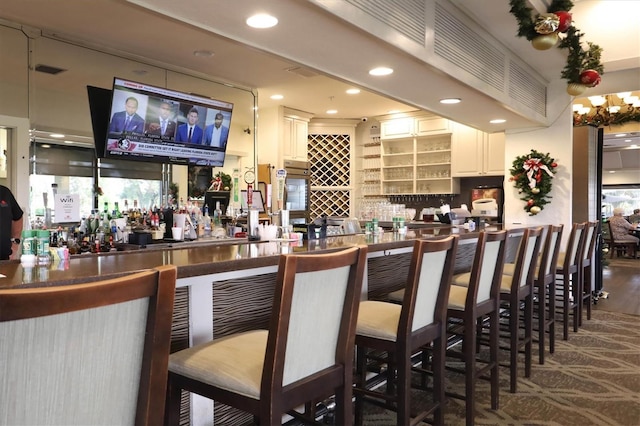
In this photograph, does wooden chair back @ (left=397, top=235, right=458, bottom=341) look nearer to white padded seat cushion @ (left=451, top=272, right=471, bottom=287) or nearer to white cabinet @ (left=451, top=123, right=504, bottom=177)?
white padded seat cushion @ (left=451, top=272, right=471, bottom=287)

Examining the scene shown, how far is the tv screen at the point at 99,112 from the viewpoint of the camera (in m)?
4.01

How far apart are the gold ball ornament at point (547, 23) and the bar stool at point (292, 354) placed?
8.05ft

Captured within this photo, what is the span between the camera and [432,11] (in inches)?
120

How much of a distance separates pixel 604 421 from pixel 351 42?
2.57 meters

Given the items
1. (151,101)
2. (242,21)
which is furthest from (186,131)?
(242,21)

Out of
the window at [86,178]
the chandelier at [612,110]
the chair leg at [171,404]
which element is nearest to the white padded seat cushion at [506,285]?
the chair leg at [171,404]

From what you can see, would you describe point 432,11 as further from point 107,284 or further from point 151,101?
point 107,284

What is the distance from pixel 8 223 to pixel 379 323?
3067mm

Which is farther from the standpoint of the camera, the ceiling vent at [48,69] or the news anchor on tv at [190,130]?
the news anchor on tv at [190,130]

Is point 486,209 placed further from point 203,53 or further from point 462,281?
point 203,53

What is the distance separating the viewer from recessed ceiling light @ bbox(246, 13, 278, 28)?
236 centimetres

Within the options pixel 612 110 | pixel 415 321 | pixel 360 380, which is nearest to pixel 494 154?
pixel 612 110

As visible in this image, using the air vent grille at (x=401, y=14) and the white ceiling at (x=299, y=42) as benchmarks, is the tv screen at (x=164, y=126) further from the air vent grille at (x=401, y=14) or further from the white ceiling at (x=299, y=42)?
the air vent grille at (x=401, y=14)

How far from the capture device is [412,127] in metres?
7.66
